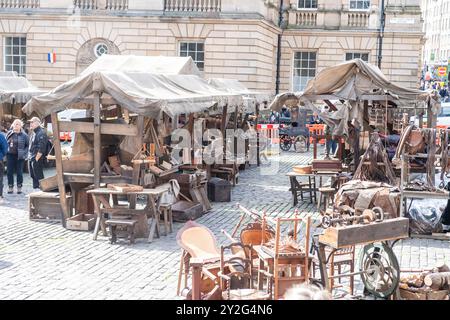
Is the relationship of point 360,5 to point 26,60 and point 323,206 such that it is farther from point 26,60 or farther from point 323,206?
point 323,206

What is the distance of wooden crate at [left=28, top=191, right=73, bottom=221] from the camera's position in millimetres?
13633

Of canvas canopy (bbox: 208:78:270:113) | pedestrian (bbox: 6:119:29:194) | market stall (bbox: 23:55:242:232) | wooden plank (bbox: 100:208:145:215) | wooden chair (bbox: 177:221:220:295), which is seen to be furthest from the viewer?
canvas canopy (bbox: 208:78:270:113)

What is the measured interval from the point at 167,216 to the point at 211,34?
60.9 feet

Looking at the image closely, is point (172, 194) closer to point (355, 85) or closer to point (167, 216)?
point (167, 216)

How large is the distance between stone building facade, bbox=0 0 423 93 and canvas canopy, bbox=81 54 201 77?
12676 mm

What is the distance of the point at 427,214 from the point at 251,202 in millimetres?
4496

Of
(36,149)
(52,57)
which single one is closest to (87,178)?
(36,149)

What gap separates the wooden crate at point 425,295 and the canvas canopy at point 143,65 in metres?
9.14

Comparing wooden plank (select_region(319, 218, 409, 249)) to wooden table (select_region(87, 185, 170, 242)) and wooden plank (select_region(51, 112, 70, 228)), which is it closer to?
wooden table (select_region(87, 185, 170, 242))

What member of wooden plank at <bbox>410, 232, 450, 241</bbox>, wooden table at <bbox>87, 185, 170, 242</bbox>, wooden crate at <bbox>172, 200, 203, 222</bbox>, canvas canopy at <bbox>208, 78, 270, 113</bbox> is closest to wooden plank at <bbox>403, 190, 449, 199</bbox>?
wooden plank at <bbox>410, 232, 450, 241</bbox>

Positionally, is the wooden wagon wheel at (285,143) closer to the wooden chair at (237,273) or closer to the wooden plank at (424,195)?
the wooden plank at (424,195)

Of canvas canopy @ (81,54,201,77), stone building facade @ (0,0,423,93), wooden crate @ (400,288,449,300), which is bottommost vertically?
wooden crate @ (400,288,449,300)

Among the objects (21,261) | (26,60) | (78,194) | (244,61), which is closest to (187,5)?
(244,61)

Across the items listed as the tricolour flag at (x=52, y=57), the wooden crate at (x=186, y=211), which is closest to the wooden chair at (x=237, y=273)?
the wooden crate at (x=186, y=211)
